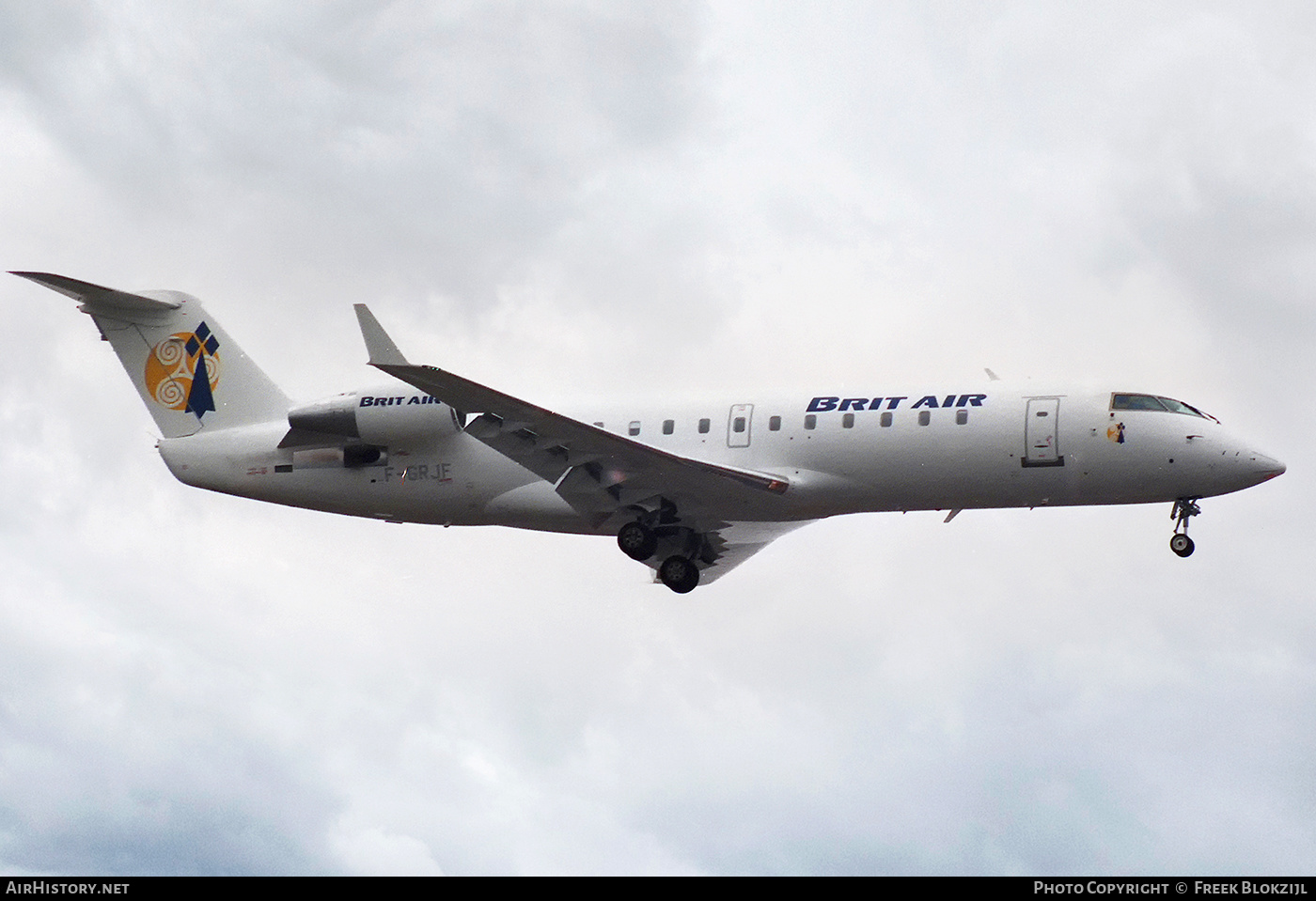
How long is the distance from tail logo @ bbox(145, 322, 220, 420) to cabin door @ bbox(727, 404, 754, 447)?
9836 mm

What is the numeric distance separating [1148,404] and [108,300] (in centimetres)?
1838

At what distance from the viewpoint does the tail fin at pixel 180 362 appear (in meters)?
32.5

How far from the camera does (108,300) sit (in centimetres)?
3281

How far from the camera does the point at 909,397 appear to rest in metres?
28.1

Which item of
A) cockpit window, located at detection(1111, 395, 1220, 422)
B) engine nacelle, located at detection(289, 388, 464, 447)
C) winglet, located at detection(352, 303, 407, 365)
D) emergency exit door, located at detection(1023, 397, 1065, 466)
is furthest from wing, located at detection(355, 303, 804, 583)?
cockpit window, located at detection(1111, 395, 1220, 422)

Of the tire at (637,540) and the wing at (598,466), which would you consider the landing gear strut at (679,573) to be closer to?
the wing at (598,466)

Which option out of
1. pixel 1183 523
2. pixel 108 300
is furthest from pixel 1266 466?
pixel 108 300

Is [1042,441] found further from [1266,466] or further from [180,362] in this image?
[180,362]

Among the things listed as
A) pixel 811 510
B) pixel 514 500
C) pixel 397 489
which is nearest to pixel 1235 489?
pixel 811 510

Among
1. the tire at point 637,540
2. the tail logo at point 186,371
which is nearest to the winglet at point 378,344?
the tire at point 637,540

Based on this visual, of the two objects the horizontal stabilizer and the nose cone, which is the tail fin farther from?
the nose cone

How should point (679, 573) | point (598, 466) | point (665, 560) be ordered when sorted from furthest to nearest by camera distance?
point (665, 560) → point (679, 573) → point (598, 466)

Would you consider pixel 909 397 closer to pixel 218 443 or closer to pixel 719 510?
pixel 719 510

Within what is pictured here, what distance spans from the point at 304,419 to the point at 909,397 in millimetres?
10182
